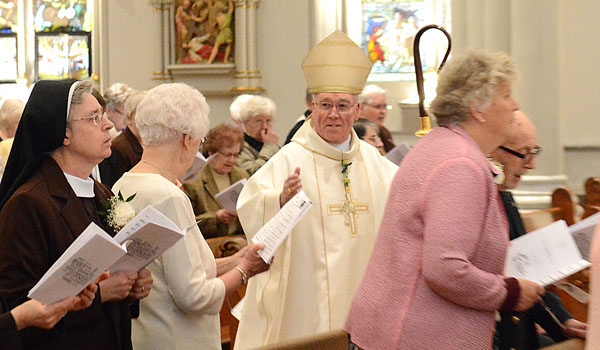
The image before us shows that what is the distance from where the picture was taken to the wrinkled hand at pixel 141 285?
344cm

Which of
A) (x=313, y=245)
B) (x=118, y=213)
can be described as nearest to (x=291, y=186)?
(x=313, y=245)

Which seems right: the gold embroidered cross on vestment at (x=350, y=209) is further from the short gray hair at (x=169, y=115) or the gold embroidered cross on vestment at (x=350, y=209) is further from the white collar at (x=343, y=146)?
the short gray hair at (x=169, y=115)

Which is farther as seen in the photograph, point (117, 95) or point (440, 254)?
point (117, 95)

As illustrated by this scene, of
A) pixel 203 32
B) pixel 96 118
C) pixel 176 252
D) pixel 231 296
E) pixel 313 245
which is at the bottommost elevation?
pixel 231 296

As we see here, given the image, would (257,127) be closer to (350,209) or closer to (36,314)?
(350,209)

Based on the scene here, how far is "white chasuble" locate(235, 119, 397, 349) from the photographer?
16.0 ft

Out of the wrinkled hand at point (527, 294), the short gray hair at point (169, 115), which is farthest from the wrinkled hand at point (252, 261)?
the wrinkled hand at point (527, 294)

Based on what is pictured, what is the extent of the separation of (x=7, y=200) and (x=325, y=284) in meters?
1.96

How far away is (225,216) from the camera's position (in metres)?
6.56

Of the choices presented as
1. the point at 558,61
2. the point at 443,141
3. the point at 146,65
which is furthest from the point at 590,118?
the point at 146,65

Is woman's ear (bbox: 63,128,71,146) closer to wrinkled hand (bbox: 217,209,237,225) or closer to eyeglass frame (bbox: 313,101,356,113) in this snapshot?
eyeglass frame (bbox: 313,101,356,113)

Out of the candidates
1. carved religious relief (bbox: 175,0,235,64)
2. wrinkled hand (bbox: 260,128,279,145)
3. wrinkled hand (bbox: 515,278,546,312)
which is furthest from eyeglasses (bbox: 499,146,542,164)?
carved religious relief (bbox: 175,0,235,64)

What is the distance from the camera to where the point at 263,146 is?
8.41 metres

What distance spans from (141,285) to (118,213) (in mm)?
269
